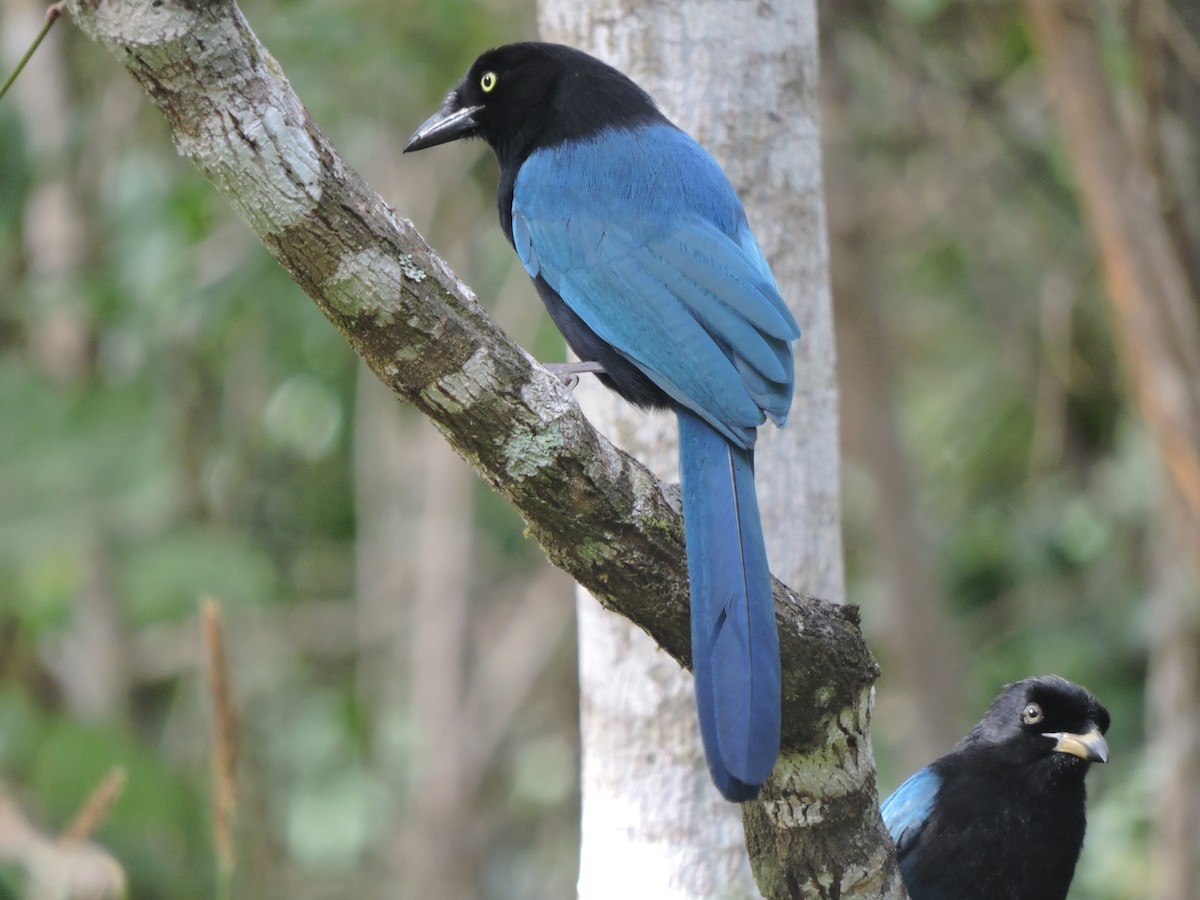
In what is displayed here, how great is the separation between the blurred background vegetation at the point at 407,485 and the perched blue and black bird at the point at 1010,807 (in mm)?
2004

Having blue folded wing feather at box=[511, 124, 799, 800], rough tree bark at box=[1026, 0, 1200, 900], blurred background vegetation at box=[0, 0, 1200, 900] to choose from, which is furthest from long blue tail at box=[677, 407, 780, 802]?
blurred background vegetation at box=[0, 0, 1200, 900]

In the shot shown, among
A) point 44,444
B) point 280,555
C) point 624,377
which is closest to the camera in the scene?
point 624,377

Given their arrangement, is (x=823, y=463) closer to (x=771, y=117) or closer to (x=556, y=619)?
(x=771, y=117)

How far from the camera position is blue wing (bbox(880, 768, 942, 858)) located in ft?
8.71

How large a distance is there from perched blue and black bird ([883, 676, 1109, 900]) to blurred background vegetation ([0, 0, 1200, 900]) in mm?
2004

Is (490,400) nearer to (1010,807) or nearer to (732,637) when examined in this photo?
(732,637)

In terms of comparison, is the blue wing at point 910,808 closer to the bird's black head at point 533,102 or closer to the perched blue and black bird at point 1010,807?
the perched blue and black bird at point 1010,807

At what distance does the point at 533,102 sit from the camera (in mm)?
2973

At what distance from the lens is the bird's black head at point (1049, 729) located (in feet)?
8.83

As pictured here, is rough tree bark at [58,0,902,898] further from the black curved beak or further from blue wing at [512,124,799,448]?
the black curved beak

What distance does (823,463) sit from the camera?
9.16 ft

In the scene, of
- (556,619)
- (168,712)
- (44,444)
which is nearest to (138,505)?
(44,444)

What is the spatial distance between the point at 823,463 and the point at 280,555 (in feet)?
16.1

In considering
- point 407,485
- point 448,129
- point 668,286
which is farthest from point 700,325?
point 407,485
